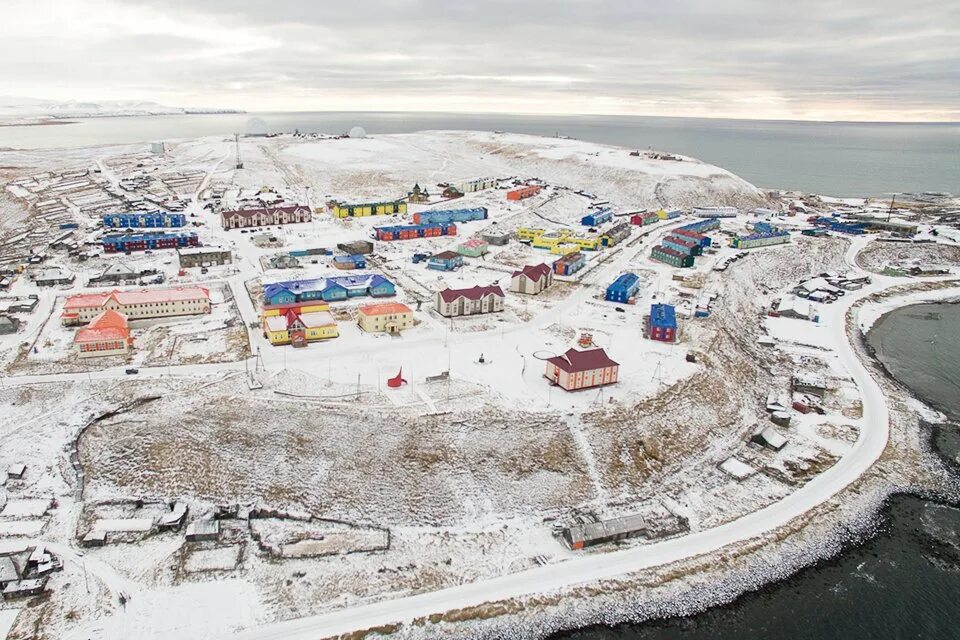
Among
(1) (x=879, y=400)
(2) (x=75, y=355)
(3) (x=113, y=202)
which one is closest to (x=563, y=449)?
(1) (x=879, y=400)

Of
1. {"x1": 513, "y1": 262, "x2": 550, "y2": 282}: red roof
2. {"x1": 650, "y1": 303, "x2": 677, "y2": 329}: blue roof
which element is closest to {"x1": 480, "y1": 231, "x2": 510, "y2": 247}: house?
{"x1": 513, "y1": 262, "x2": 550, "y2": 282}: red roof

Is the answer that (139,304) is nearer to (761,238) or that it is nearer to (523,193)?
(523,193)

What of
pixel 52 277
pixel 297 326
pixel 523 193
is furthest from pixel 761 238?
pixel 52 277

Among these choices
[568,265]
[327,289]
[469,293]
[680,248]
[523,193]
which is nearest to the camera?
[469,293]

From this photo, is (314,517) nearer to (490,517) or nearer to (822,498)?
(490,517)

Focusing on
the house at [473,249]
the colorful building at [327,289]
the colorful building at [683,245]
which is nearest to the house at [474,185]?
the house at [473,249]

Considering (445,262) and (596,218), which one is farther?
(596,218)

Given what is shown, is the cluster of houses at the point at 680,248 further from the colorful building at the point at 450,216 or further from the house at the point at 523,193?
the house at the point at 523,193
